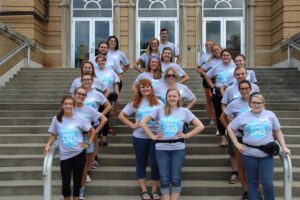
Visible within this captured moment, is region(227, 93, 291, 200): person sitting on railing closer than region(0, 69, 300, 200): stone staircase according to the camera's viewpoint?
Yes

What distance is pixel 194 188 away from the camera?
653cm

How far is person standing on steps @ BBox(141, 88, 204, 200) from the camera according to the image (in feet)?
17.7

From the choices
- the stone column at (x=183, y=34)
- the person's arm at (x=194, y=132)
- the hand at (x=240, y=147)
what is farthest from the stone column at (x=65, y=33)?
the hand at (x=240, y=147)

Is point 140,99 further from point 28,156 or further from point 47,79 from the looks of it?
point 47,79

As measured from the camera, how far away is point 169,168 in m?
5.44

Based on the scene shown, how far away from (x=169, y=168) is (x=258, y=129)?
1.19 meters

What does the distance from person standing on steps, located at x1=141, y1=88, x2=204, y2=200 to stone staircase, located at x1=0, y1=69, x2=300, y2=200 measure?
1.11 m

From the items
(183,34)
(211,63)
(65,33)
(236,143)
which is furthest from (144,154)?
(65,33)

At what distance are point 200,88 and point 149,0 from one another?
367 inches

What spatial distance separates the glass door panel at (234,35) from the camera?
19891 mm

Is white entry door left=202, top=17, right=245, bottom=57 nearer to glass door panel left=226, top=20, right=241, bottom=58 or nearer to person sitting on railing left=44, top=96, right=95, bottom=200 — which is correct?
glass door panel left=226, top=20, right=241, bottom=58

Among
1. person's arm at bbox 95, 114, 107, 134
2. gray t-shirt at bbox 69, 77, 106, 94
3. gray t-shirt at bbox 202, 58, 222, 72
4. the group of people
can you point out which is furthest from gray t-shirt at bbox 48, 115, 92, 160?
gray t-shirt at bbox 202, 58, 222, 72

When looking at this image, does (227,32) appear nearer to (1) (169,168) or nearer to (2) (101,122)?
(2) (101,122)

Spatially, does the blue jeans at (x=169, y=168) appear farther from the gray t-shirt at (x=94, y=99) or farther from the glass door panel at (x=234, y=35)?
the glass door panel at (x=234, y=35)
